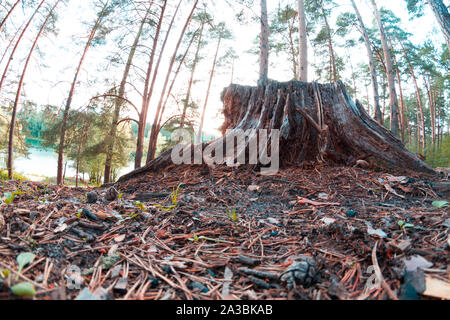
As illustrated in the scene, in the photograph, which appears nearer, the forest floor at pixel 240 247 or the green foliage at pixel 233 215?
the forest floor at pixel 240 247

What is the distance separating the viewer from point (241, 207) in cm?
214

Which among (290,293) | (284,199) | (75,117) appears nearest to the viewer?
(290,293)

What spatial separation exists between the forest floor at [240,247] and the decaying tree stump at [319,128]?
78 cm

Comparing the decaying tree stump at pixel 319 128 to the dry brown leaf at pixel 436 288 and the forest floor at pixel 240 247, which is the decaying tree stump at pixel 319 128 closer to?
the forest floor at pixel 240 247

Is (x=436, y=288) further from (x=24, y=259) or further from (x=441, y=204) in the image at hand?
(x=24, y=259)

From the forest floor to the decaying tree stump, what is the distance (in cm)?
78

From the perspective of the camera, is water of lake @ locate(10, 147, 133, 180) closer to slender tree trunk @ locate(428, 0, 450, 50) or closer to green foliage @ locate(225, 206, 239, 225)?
green foliage @ locate(225, 206, 239, 225)

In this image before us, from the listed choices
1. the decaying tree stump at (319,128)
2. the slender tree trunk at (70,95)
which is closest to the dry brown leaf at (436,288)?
the decaying tree stump at (319,128)

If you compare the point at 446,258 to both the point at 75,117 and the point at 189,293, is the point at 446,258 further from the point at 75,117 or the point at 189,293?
the point at 75,117

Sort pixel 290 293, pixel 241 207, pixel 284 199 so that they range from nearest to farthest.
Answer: pixel 290 293
pixel 241 207
pixel 284 199

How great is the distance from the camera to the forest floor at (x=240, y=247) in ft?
3.20

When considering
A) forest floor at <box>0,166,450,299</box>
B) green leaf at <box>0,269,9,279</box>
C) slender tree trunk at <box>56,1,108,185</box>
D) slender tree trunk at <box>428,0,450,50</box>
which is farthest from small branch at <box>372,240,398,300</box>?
slender tree trunk at <box>56,1,108,185</box>
